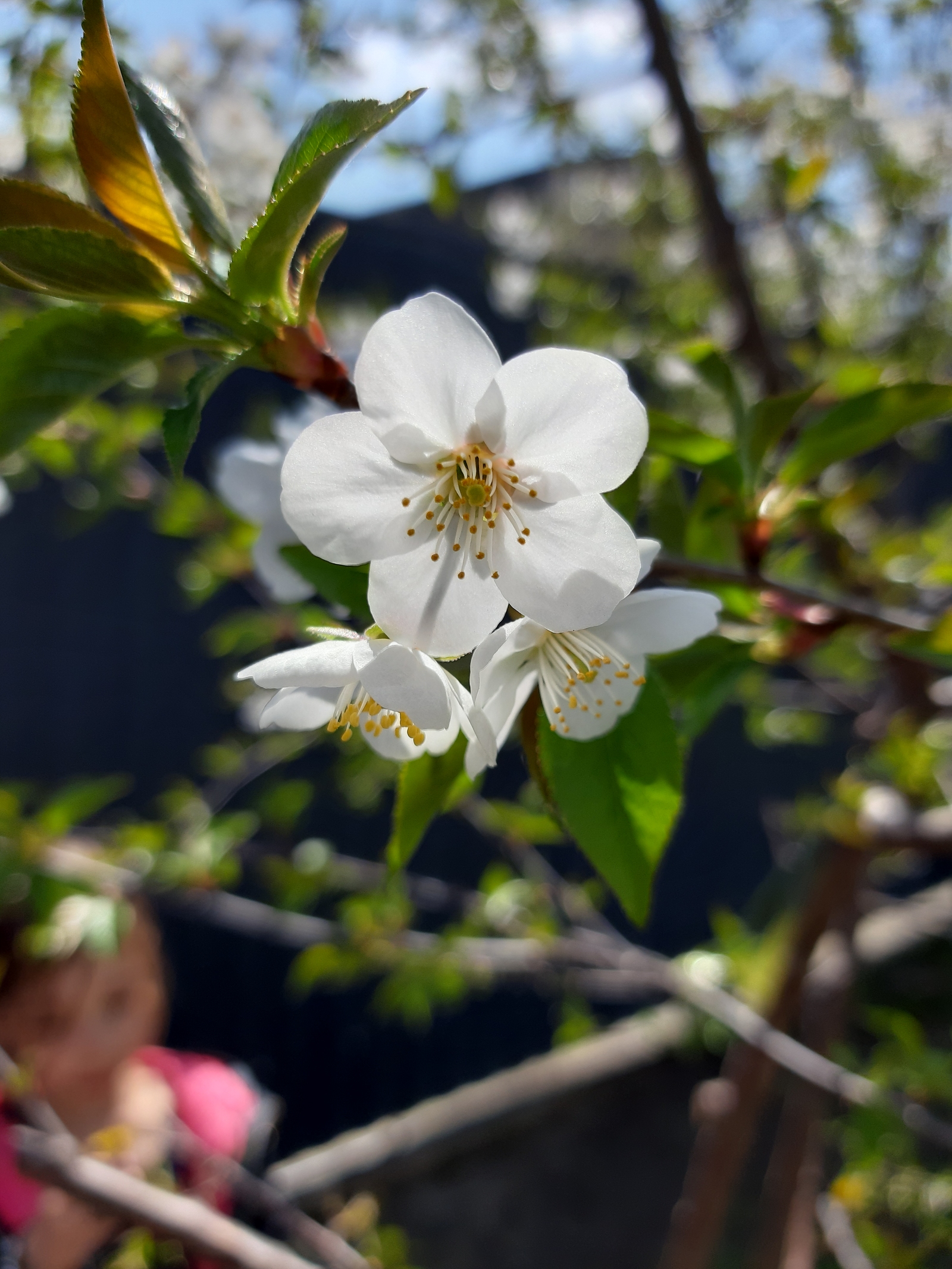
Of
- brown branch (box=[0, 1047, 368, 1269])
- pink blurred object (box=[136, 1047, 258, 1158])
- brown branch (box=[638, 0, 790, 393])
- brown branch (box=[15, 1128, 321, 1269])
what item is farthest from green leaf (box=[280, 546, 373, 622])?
pink blurred object (box=[136, 1047, 258, 1158])

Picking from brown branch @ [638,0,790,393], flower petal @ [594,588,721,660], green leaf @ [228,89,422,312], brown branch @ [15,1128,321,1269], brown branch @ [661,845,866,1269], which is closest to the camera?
green leaf @ [228,89,422,312]

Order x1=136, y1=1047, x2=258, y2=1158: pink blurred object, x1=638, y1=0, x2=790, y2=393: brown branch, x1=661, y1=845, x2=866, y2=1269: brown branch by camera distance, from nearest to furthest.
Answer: x1=638, y1=0, x2=790, y2=393: brown branch
x1=661, y1=845, x2=866, y2=1269: brown branch
x1=136, y1=1047, x2=258, y2=1158: pink blurred object

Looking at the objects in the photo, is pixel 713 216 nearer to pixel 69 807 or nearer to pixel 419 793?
pixel 419 793

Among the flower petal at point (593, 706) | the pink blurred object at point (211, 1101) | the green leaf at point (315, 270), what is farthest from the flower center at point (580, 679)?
the pink blurred object at point (211, 1101)

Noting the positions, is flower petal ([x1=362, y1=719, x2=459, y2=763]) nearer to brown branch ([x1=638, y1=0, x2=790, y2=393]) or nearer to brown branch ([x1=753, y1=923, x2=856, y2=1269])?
brown branch ([x1=638, y1=0, x2=790, y2=393])

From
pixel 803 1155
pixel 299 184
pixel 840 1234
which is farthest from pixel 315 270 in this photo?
pixel 840 1234

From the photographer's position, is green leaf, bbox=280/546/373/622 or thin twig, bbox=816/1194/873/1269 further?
thin twig, bbox=816/1194/873/1269

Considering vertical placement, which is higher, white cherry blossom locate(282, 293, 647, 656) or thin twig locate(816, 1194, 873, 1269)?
white cherry blossom locate(282, 293, 647, 656)
